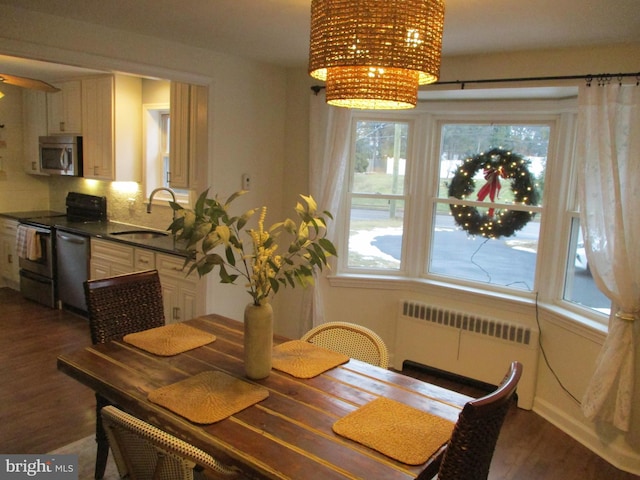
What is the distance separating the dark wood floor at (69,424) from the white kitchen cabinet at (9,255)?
64.1 inches

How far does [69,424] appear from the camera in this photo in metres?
2.89

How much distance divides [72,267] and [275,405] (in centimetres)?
375

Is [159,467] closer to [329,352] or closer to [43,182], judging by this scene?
[329,352]

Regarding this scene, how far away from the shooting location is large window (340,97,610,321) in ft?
11.1

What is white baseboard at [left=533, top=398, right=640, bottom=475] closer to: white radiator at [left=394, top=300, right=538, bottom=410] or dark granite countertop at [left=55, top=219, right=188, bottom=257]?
white radiator at [left=394, top=300, right=538, bottom=410]

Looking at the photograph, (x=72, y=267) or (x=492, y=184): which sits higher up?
(x=492, y=184)

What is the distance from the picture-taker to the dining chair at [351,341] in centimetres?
239

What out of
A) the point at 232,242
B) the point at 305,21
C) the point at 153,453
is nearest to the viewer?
the point at 153,453

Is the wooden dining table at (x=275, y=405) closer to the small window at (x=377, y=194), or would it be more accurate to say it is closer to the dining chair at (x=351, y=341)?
the dining chair at (x=351, y=341)

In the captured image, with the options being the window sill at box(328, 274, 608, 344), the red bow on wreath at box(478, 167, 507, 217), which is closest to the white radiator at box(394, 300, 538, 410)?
the window sill at box(328, 274, 608, 344)

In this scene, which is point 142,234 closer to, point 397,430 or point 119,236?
point 119,236

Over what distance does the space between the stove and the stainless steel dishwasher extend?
0.20 ft

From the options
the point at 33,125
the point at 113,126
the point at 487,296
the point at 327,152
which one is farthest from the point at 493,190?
the point at 33,125

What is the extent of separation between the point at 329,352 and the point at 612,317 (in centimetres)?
170
